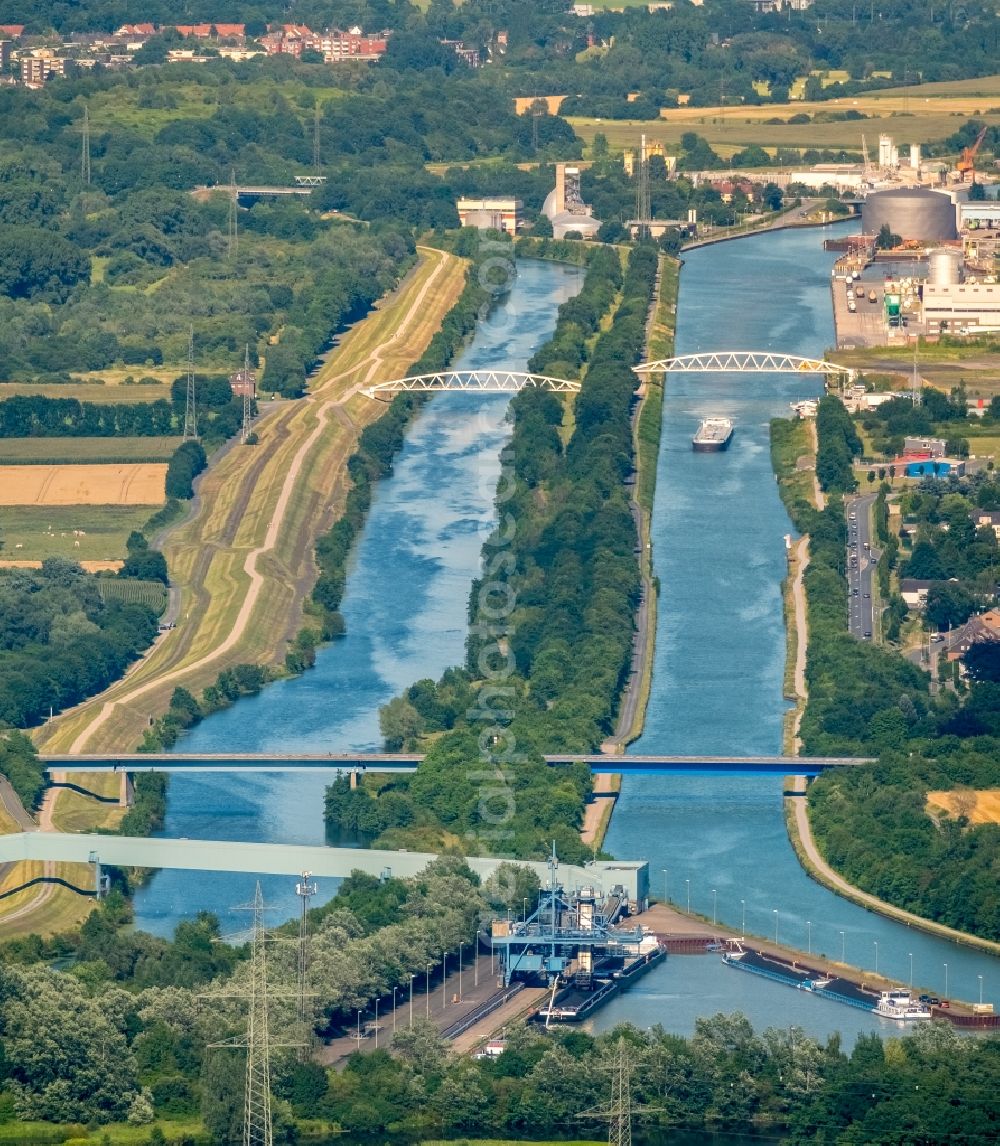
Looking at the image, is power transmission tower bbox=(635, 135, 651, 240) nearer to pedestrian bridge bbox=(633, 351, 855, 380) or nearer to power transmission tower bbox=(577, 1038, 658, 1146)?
pedestrian bridge bbox=(633, 351, 855, 380)

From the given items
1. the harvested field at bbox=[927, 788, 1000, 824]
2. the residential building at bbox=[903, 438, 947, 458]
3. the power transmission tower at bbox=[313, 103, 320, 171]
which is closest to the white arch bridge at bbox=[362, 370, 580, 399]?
the residential building at bbox=[903, 438, 947, 458]

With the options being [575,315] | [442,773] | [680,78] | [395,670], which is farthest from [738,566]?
[680,78]

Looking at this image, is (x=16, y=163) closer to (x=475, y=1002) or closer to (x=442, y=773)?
(x=442, y=773)

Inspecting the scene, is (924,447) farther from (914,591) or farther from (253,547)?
(253,547)

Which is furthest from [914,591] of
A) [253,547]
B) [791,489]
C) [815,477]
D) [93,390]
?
[93,390]

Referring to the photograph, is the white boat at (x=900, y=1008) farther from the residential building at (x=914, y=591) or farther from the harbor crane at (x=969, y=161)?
the harbor crane at (x=969, y=161)

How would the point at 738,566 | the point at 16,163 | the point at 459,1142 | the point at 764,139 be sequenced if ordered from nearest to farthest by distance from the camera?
1. the point at 459,1142
2. the point at 738,566
3. the point at 16,163
4. the point at 764,139

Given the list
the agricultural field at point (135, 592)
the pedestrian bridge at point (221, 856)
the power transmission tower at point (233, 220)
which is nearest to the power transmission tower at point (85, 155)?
the power transmission tower at point (233, 220)
